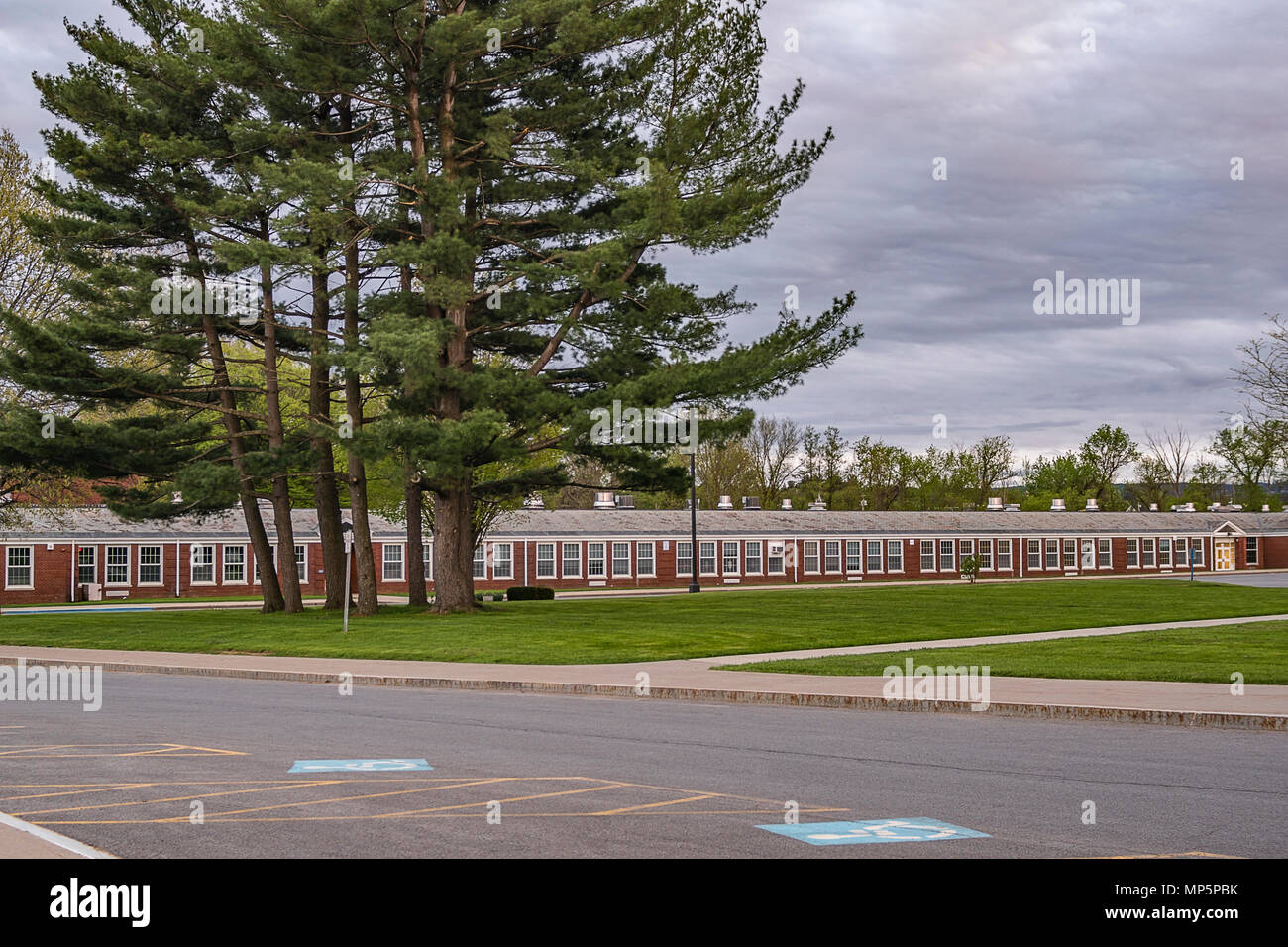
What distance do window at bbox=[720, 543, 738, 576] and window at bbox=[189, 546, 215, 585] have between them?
2886 cm

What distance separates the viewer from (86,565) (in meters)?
61.1

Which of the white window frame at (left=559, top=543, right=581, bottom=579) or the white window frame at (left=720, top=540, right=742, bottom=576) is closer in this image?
the white window frame at (left=559, top=543, right=581, bottom=579)

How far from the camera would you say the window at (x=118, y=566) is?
203 feet

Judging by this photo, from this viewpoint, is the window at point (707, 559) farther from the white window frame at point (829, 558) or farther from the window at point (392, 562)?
the window at point (392, 562)

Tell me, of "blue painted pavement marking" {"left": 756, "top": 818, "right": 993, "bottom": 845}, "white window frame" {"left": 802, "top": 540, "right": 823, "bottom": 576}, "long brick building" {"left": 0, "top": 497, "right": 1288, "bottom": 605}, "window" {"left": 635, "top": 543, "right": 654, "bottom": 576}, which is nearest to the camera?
"blue painted pavement marking" {"left": 756, "top": 818, "right": 993, "bottom": 845}

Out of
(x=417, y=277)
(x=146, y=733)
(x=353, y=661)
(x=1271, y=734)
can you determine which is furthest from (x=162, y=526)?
(x=1271, y=734)

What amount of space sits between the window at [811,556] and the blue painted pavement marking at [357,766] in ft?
228

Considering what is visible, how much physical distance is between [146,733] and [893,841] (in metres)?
9.36

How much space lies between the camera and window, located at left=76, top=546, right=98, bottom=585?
200ft

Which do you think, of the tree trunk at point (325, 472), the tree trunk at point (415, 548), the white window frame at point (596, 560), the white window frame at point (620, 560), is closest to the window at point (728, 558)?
the white window frame at point (620, 560)

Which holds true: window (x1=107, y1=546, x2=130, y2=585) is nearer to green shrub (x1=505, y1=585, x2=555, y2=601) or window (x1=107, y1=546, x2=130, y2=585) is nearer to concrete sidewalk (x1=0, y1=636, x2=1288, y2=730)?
green shrub (x1=505, y1=585, x2=555, y2=601)

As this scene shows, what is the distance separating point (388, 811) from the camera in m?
9.45

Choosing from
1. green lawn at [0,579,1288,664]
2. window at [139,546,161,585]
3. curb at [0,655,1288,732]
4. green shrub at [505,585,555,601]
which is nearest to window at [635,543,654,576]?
green shrub at [505,585,555,601]

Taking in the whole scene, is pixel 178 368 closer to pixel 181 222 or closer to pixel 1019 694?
pixel 181 222
